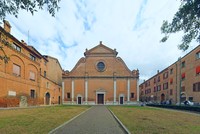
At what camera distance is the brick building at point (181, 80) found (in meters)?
37.9

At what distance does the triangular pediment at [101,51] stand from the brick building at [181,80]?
16.5 metres

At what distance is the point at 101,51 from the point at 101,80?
804 centimetres

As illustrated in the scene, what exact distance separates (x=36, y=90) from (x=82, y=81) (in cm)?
1558

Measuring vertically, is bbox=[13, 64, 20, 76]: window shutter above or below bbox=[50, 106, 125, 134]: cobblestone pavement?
above

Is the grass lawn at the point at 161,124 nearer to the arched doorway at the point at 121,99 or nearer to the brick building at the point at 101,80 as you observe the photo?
the arched doorway at the point at 121,99

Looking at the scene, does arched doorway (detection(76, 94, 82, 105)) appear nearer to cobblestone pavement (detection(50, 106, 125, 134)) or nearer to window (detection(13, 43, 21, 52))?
window (detection(13, 43, 21, 52))

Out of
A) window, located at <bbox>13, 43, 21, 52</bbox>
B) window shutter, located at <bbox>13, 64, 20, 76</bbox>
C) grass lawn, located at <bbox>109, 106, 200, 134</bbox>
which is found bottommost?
grass lawn, located at <bbox>109, 106, 200, 134</bbox>

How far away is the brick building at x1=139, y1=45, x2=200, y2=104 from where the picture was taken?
37869 millimetres

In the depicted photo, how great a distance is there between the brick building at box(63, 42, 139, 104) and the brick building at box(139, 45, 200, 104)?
376 inches

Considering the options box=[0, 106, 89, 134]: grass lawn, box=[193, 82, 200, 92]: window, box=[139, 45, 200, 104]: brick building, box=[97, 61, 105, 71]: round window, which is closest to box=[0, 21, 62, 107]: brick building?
box=[0, 106, 89, 134]: grass lawn

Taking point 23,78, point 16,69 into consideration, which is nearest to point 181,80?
point 23,78

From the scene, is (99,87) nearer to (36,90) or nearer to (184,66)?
(36,90)

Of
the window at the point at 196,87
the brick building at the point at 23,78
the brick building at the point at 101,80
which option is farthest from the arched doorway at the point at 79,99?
the window at the point at 196,87

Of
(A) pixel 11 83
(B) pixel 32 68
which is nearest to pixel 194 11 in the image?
(A) pixel 11 83
